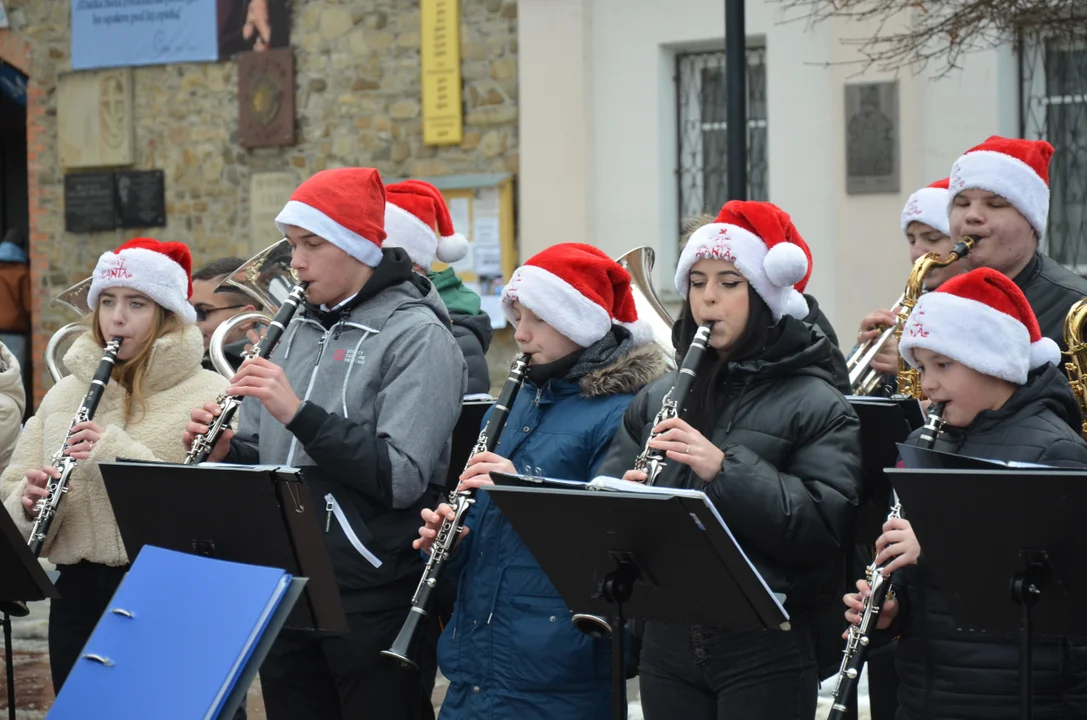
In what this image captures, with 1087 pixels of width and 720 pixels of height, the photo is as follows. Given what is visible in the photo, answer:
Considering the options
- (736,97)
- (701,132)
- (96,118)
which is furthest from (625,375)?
(96,118)

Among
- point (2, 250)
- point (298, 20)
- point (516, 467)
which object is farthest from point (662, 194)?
point (516, 467)

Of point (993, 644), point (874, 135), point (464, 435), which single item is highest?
point (874, 135)

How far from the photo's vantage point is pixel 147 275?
4582 mm

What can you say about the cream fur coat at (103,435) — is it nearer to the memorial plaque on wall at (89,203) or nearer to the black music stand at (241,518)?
the black music stand at (241,518)

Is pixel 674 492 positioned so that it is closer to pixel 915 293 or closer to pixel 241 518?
pixel 241 518

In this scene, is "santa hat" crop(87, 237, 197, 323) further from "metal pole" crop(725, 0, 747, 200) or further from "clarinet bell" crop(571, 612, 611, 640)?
"metal pole" crop(725, 0, 747, 200)

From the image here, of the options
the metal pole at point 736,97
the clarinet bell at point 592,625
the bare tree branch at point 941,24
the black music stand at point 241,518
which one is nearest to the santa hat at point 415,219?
the black music stand at point 241,518

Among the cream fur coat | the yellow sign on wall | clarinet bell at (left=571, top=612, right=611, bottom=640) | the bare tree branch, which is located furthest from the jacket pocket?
the yellow sign on wall

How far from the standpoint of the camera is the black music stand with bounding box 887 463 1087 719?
272 cm

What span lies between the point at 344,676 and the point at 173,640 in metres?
1.03

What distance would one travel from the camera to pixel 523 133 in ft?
37.9

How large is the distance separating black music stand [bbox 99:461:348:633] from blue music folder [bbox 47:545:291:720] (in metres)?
0.31

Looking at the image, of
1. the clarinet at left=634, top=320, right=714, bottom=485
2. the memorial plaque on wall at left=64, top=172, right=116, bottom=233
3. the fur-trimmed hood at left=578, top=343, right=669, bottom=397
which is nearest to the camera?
the clarinet at left=634, top=320, right=714, bottom=485

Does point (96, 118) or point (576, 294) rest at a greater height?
point (96, 118)
